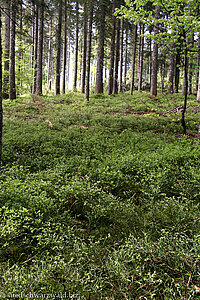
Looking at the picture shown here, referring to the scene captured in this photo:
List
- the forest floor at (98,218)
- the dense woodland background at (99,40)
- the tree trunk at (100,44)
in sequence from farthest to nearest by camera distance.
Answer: the tree trunk at (100,44)
the dense woodland background at (99,40)
the forest floor at (98,218)

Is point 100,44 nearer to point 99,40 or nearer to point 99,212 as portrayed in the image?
point 99,40

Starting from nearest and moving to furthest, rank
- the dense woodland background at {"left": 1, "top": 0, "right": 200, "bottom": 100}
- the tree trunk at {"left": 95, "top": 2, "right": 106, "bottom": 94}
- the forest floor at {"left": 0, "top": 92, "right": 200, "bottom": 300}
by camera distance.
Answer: the forest floor at {"left": 0, "top": 92, "right": 200, "bottom": 300} → the dense woodland background at {"left": 1, "top": 0, "right": 200, "bottom": 100} → the tree trunk at {"left": 95, "top": 2, "right": 106, "bottom": 94}

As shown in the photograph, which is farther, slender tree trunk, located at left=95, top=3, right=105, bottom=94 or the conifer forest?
slender tree trunk, located at left=95, top=3, right=105, bottom=94

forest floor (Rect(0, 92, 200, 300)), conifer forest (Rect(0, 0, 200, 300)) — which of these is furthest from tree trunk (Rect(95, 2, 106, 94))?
forest floor (Rect(0, 92, 200, 300))

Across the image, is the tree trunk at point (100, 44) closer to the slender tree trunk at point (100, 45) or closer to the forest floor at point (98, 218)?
the slender tree trunk at point (100, 45)

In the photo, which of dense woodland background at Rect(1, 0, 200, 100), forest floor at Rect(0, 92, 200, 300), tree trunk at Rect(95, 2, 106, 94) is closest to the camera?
forest floor at Rect(0, 92, 200, 300)

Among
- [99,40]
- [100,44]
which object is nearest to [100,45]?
[100,44]

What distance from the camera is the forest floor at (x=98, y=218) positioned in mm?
2287

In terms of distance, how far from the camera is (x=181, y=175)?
5117 millimetres

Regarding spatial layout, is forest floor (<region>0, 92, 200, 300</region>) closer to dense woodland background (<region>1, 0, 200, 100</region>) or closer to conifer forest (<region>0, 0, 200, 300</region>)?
conifer forest (<region>0, 0, 200, 300</region>)

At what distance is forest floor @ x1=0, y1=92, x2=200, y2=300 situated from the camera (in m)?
2.29

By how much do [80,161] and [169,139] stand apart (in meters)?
4.28

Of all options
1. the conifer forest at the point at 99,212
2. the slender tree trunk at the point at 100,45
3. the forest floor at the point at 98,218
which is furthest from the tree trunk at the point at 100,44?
the forest floor at the point at 98,218

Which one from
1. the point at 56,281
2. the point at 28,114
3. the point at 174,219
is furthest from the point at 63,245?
the point at 28,114
